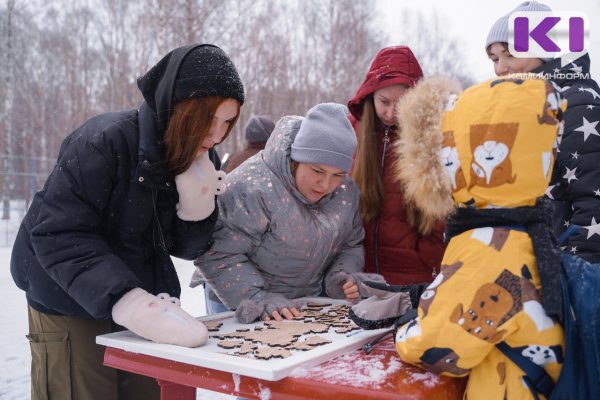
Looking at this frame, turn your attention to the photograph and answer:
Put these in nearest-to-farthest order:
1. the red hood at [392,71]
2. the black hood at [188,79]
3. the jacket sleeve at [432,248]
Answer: the black hood at [188,79]
the jacket sleeve at [432,248]
the red hood at [392,71]

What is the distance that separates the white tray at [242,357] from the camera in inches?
47.6

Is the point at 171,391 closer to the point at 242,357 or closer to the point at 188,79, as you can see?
the point at 242,357

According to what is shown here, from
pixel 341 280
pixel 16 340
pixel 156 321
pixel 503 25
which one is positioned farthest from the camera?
pixel 16 340

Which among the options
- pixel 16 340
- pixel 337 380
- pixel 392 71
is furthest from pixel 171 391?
pixel 16 340

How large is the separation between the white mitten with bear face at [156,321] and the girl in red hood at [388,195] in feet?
3.60

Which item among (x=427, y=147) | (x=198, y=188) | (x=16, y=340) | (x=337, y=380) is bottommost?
(x=16, y=340)

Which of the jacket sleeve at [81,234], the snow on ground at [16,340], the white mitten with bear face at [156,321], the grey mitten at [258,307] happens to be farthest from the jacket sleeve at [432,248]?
the snow on ground at [16,340]

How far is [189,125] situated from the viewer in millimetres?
1604

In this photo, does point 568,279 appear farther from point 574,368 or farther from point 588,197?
point 588,197

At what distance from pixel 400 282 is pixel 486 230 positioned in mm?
1142

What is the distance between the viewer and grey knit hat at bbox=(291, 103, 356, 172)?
81.6 inches

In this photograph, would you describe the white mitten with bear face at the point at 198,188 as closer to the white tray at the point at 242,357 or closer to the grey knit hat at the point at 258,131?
the white tray at the point at 242,357

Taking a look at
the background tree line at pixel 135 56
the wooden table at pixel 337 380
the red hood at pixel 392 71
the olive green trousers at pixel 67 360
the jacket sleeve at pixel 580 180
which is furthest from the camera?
the background tree line at pixel 135 56

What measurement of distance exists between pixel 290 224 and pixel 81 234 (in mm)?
778
